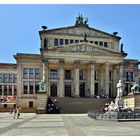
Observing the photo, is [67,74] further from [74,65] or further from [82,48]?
[82,48]

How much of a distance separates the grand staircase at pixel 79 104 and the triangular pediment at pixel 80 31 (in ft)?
64.4

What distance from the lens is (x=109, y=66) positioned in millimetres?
74250

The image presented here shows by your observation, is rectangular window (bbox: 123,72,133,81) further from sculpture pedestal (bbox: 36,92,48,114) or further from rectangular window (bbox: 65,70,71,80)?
sculpture pedestal (bbox: 36,92,48,114)

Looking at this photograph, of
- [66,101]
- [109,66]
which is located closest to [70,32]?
[109,66]

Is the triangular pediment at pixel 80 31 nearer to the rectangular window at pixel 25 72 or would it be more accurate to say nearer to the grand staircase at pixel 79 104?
the rectangular window at pixel 25 72

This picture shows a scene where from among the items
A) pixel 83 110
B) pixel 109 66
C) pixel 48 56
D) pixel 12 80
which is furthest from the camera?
pixel 12 80

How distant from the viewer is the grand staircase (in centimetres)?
5833

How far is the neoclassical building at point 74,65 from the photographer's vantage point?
7031cm

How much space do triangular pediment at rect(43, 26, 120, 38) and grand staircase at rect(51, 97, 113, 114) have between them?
64.4 feet

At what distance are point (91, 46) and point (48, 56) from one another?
33.6 ft

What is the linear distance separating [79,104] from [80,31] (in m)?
23.3

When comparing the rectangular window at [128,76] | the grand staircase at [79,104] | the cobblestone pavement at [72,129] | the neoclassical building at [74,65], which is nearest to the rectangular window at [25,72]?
the neoclassical building at [74,65]

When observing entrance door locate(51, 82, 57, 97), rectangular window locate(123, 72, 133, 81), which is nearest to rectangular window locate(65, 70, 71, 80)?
entrance door locate(51, 82, 57, 97)
